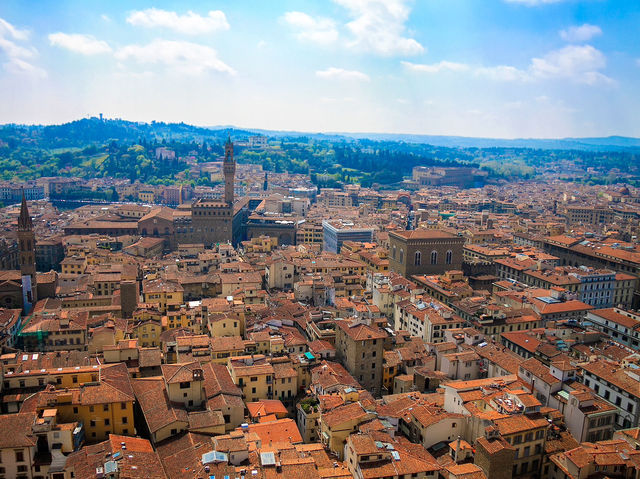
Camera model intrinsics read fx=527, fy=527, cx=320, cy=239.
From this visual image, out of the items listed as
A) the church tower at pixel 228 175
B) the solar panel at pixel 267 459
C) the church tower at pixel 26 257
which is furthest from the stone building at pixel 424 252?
the solar panel at pixel 267 459

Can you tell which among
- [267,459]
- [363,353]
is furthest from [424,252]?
[267,459]

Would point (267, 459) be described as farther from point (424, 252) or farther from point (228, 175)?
point (228, 175)

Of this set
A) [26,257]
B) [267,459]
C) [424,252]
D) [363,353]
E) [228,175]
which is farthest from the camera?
[228,175]

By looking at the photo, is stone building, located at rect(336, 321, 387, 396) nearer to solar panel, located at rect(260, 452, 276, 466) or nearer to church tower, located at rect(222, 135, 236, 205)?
solar panel, located at rect(260, 452, 276, 466)

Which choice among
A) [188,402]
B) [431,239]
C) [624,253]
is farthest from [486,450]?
[624,253]

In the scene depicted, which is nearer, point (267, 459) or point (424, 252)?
point (267, 459)

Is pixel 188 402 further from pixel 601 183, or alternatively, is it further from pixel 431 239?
pixel 601 183

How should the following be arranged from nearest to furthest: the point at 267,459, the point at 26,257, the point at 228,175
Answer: the point at 267,459, the point at 26,257, the point at 228,175

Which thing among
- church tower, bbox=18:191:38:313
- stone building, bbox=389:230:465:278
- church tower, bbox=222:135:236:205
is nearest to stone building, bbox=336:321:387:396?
stone building, bbox=389:230:465:278
